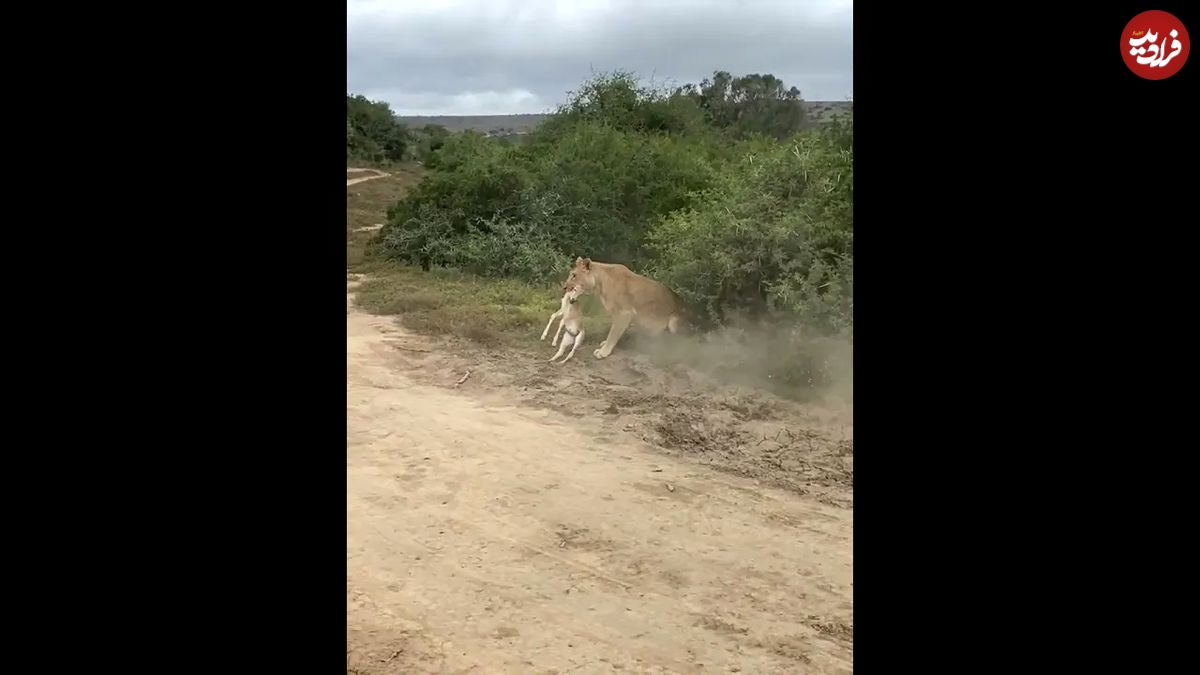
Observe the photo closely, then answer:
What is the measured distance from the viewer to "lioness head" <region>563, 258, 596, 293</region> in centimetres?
681

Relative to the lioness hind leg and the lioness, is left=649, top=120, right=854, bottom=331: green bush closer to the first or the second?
the lioness

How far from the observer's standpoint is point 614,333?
6730 mm

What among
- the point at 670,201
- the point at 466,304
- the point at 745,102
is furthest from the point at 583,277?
the point at 745,102

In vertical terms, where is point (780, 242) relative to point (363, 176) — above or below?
below

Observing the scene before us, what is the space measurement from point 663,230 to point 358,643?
581 cm

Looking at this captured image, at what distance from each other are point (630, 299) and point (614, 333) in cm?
30

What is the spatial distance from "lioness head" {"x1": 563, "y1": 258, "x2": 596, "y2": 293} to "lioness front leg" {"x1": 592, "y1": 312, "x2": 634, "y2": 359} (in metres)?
0.31

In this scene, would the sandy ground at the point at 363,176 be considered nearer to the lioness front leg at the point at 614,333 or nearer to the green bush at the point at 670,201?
the green bush at the point at 670,201
